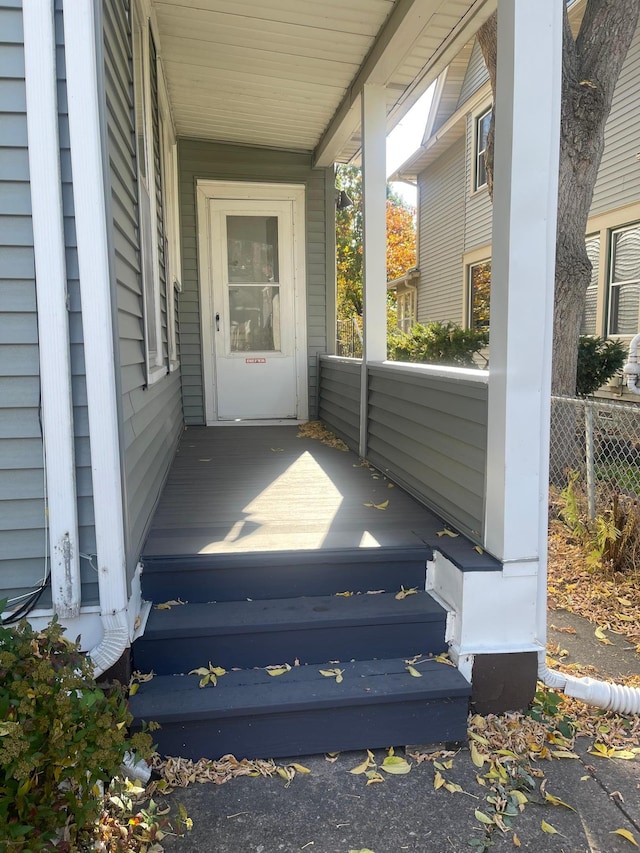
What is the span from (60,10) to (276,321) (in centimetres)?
413

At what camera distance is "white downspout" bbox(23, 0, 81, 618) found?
68.2 inches

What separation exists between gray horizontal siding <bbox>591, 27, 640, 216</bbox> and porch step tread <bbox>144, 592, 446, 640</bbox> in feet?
23.0

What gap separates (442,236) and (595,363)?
22.2 feet

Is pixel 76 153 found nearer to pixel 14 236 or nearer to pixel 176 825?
pixel 14 236

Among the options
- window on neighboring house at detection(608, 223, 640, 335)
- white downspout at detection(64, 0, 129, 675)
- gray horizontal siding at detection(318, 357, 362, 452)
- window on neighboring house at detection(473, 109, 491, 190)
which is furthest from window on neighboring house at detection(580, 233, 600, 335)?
white downspout at detection(64, 0, 129, 675)

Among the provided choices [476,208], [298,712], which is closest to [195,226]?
[298,712]

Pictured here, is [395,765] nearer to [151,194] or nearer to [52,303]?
[52,303]

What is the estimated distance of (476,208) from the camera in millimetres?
10844

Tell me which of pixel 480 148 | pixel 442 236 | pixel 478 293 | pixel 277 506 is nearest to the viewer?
pixel 277 506

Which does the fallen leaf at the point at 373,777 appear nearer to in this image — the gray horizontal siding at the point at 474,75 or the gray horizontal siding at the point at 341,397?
the gray horizontal siding at the point at 341,397

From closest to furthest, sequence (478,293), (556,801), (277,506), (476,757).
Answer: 1. (556,801)
2. (476,757)
3. (277,506)
4. (478,293)

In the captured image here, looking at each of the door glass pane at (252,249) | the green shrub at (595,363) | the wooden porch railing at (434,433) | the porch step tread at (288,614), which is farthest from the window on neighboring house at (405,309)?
the porch step tread at (288,614)

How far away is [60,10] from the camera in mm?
1755

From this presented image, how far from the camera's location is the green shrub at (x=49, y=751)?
1281mm
